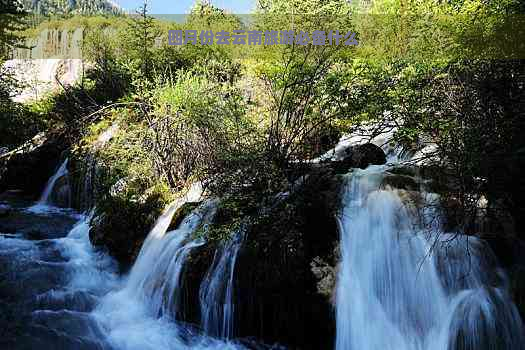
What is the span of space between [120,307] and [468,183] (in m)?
4.54

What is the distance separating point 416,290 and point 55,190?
9.90 metres

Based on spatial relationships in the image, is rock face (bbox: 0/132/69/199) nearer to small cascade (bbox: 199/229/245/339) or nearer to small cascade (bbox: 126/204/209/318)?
small cascade (bbox: 126/204/209/318)

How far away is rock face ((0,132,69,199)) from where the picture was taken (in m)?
12.4

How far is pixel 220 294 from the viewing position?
522cm

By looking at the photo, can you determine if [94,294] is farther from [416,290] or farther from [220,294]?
[416,290]

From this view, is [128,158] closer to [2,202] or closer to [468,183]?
[2,202]

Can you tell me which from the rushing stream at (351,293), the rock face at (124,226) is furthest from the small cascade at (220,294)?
the rock face at (124,226)

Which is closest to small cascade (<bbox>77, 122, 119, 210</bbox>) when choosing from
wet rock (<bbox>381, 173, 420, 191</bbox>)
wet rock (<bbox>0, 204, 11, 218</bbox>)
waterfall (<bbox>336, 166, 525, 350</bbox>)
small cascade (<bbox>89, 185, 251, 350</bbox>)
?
wet rock (<bbox>0, 204, 11, 218</bbox>)

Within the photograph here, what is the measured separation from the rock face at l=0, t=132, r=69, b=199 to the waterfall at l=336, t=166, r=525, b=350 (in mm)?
9907

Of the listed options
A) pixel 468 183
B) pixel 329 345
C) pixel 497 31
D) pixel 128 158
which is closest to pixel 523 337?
pixel 468 183

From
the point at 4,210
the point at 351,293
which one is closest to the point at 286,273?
the point at 351,293

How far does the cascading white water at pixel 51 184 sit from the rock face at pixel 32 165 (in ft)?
1.17

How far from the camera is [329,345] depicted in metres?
4.70

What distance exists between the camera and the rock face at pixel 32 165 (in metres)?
12.4
